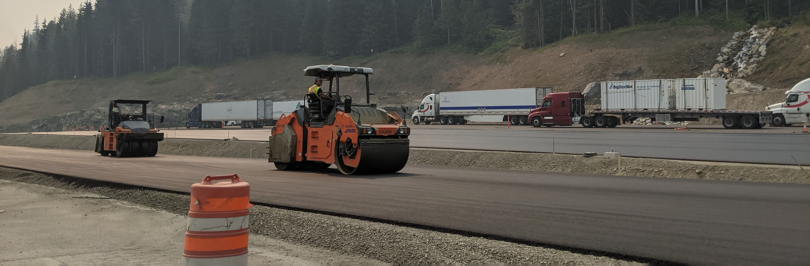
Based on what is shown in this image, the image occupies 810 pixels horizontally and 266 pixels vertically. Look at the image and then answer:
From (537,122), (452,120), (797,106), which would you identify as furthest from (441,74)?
(797,106)

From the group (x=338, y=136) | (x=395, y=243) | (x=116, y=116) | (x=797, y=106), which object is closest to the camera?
(x=395, y=243)

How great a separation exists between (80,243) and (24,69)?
166240mm

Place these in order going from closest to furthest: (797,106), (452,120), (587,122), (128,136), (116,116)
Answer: (128,136), (116,116), (797,106), (587,122), (452,120)

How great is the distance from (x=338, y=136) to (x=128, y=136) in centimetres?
1484

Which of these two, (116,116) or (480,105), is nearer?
(116,116)

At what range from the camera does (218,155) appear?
90.2 feet

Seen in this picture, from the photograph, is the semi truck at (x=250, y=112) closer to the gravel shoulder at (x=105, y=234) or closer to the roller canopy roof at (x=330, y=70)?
the roller canopy roof at (x=330, y=70)

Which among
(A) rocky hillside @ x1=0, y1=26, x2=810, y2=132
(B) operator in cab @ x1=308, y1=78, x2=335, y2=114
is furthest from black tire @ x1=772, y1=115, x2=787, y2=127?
(B) operator in cab @ x1=308, y1=78, x2=335, y2=114

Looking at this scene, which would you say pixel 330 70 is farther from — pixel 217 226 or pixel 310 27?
pixel 310 27

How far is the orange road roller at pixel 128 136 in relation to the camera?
25312 millimetres

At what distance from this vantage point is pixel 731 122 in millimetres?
36094

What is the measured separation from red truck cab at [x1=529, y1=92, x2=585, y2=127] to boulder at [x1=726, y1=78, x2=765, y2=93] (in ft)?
46.6

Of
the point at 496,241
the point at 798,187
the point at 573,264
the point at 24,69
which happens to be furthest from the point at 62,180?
the point at 24,69

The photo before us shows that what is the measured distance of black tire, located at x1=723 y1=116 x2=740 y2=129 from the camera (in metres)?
35.8
